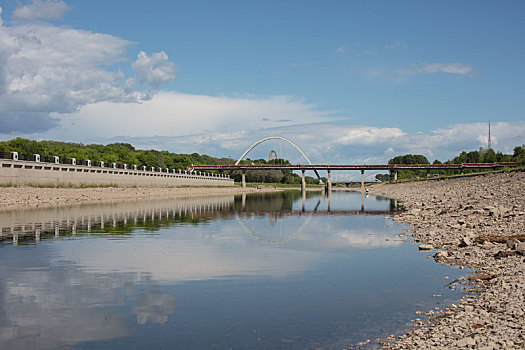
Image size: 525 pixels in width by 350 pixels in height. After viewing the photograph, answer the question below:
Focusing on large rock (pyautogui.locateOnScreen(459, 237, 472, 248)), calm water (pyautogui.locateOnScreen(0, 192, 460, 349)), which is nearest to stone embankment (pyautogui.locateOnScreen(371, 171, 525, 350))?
large rock (pyautogui.locateOnScreen(459, 237, 472, 248))

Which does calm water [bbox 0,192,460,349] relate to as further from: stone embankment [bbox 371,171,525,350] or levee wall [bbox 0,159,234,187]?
levee wall [bbox 0,159,234,187]

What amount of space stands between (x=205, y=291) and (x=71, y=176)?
82.6 metres

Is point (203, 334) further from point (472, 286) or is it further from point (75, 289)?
point (472, 286)

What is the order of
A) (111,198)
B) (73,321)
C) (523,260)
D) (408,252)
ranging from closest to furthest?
(73,321)
(523,260)
(408,252)
(111,198)

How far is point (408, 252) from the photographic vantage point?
84.6ft

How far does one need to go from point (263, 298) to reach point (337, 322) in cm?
328

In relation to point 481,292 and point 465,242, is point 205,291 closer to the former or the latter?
point 481,292

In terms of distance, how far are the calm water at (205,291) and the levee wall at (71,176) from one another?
48.2 metres

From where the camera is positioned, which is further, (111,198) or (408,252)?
(111,198)

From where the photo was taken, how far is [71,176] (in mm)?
91750

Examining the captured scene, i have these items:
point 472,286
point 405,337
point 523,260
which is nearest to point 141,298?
point 405,337

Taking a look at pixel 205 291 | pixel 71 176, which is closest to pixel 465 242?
pixel 205 291

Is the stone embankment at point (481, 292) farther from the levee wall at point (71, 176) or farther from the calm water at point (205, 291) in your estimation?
the levee wall at point (71, 176)

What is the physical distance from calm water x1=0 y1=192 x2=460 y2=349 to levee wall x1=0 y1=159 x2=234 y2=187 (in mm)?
48224
